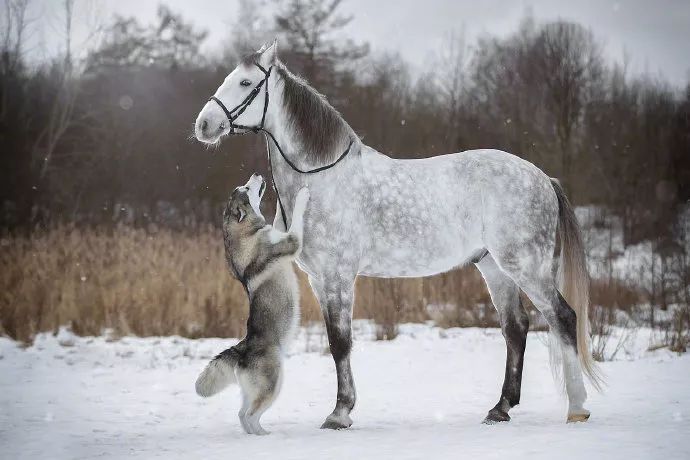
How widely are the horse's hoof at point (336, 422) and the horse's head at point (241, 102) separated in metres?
2.21

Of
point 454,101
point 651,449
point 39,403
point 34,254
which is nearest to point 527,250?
point 651,449

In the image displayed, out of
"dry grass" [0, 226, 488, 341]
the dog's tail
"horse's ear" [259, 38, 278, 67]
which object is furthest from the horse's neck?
"dry grass" [0, 226, 488, 341]

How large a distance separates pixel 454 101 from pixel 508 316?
1640 centimetres

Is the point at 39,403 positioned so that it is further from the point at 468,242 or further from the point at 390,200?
the point at 468,242

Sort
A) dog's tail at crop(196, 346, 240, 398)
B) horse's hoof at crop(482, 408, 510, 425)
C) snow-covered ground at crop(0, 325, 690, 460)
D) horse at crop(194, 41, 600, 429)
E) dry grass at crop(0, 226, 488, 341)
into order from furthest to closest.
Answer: dry grass at crop(0, 226, 488, 341) → horse's hoof at crop(482, 408, 510, 425) → horse at crop(194, 41, 600, 429) → dog's tail at crop(196, 346, 240, 398) → snow-covered ground at crop(0, 325, 690, 460)

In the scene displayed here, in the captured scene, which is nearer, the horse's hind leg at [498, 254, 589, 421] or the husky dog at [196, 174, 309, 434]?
the husky dog at [196, 174, 309, 434]

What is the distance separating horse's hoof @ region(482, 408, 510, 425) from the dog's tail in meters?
1.95

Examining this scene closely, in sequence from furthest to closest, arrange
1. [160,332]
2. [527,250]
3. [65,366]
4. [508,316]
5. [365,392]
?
[160,332] → [65,366] → [365,392] → [508,316] → [527,250]

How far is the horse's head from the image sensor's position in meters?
4.57

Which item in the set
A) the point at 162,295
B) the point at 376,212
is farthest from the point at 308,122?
the point at 162,295

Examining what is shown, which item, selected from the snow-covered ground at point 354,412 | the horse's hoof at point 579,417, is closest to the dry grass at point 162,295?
the snow-covered ground at point 354,412

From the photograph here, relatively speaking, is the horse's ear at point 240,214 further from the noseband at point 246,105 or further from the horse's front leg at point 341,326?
the horse's front leg at point 341,326

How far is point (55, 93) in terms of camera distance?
20453 millimetres

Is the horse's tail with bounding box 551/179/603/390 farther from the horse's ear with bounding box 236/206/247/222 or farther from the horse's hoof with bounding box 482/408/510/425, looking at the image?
the horse's ear with bounding box 236/206/247/222
